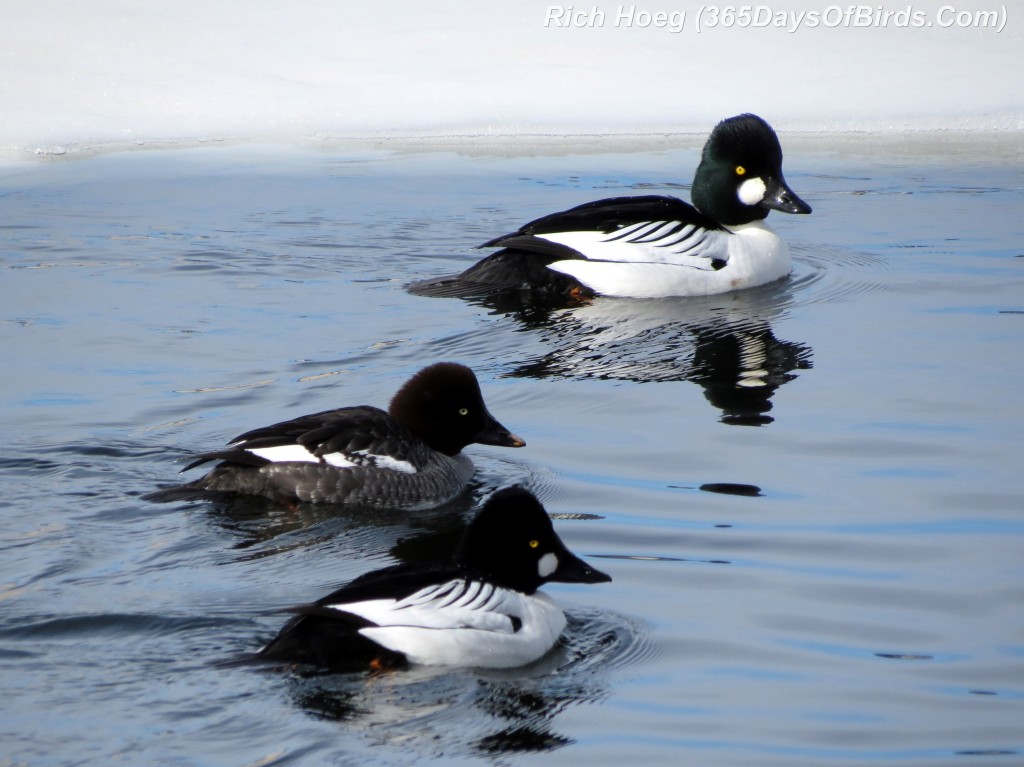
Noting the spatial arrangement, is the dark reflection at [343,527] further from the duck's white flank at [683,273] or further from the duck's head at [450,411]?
the duck's white flank at [683,273]

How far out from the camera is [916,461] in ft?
19.9

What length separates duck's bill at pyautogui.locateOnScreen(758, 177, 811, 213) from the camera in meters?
9.67

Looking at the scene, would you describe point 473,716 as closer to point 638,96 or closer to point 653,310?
point 653,310

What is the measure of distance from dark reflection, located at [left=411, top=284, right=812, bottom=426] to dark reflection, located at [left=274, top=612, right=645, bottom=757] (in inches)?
97.4

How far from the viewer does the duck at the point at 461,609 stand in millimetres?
4266

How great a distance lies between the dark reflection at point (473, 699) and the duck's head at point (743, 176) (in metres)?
5.68

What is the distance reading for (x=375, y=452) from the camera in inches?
239

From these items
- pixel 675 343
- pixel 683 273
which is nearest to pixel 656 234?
pixel 683 273

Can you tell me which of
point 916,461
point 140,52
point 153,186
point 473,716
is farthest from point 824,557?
point 140,52

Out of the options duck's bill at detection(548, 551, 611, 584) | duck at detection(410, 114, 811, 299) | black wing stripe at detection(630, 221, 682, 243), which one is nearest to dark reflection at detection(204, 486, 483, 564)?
duck's bill at detection(548, 551, 611, 584)

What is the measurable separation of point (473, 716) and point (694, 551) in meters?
1.40

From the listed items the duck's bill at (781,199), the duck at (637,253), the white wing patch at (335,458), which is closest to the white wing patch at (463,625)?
Result: the white wing patch at (335,458)

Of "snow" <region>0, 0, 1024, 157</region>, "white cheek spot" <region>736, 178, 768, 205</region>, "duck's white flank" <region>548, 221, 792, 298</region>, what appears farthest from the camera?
"snow" <region>0, 0, 1024, 157</region>

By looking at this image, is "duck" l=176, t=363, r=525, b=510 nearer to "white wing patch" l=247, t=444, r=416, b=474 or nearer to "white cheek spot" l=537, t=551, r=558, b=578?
"white wing patch" l=247, t=444, r=416, b=474
